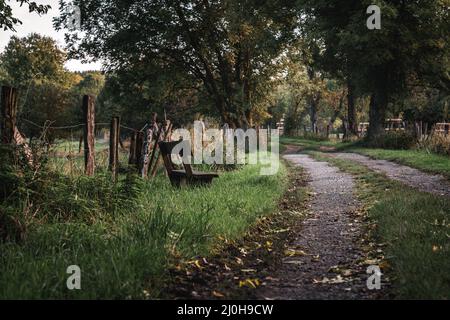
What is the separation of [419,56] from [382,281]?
20881 millimetres

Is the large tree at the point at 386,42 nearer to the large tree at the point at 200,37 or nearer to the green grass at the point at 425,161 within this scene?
the large tree at the point at 200,37

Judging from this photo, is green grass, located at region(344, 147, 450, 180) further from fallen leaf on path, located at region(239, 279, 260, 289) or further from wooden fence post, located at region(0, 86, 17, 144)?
wooden fence post, located at region(0, 86, 17, 144)

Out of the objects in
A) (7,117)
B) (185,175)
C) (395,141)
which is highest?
(7,117)

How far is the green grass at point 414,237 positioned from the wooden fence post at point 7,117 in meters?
5.49

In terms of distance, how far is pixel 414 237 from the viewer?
5.42 metres

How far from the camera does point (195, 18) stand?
81.9ft

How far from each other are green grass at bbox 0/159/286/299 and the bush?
1498 centimetres

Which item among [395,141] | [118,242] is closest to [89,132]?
[118,242]

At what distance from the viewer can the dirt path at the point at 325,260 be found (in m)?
4.25

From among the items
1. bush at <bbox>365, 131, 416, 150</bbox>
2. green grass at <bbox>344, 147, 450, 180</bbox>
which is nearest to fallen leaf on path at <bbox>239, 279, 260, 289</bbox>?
green grass at <bbox>344, 147, 450, 180</bbox>

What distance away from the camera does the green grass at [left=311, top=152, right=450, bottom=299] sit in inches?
154

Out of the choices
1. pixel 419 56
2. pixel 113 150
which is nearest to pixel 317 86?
pixel 419 56

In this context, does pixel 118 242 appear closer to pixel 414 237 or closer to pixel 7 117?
pixel 7 117

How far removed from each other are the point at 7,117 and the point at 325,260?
196 inches
